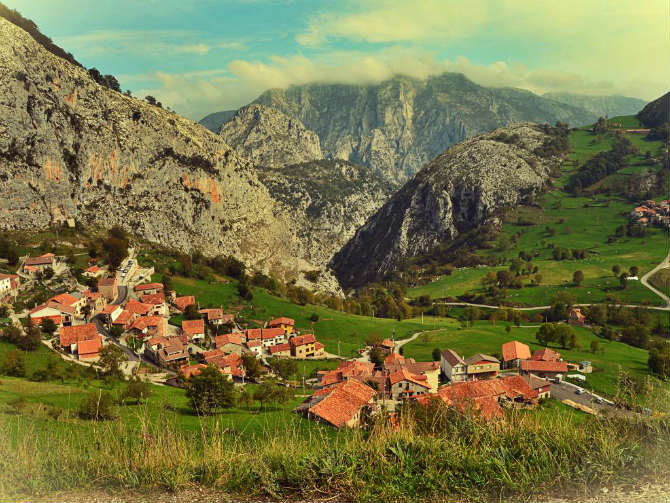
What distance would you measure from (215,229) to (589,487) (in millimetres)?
144289

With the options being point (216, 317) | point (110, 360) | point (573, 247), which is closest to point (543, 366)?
point (216, 317)

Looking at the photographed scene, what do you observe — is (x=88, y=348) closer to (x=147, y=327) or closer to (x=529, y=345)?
(x=147, y=327)

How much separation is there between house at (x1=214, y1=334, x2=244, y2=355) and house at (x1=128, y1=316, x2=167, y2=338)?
314 inches

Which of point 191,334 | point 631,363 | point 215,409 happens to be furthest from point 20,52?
point 631,363

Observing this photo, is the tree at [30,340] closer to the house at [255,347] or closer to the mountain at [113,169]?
the house at [255,347]

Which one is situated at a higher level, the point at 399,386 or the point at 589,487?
the point at 589,487

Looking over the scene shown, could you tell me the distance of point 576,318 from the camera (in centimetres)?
8775

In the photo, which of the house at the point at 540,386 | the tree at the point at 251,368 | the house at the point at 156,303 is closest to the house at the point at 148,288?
the house at the point at 156,303

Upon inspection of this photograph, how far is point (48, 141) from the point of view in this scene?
103562 millimetres

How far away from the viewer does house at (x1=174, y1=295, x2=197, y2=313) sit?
72812mm

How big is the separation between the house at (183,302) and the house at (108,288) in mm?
10175

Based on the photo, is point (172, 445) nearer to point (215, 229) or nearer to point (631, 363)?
point (631, 363)

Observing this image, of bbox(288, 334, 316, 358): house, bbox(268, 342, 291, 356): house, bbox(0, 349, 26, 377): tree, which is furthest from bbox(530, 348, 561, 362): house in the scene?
bbox(0, 349, 26, 377): tree

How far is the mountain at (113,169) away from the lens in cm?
9794
